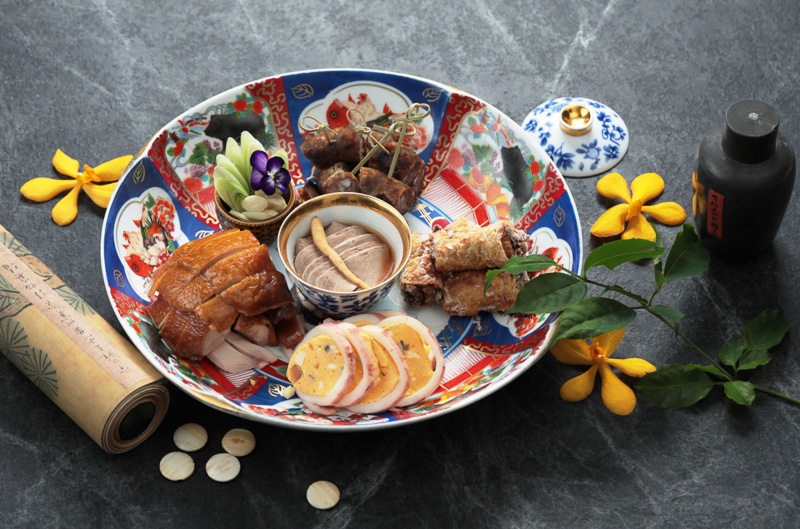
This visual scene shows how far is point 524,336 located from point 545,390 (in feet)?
0.92

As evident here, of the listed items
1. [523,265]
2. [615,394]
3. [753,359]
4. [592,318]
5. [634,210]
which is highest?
[523,265]

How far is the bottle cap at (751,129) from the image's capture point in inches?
151

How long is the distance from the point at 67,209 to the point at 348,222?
5.34 ft

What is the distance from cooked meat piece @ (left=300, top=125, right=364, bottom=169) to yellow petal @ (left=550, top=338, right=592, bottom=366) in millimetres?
1391

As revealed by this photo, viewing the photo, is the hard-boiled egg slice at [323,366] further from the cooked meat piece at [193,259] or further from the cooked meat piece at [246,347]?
the cooked meat piece at [193,259]

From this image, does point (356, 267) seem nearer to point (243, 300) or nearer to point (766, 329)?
point (243, 300)

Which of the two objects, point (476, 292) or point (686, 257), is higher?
point (686, 257)

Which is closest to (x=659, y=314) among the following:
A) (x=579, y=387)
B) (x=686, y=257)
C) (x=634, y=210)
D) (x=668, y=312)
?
(x=668, y=312)

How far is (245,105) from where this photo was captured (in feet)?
15.1

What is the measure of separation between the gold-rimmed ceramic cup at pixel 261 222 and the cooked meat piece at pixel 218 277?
15.1 inches

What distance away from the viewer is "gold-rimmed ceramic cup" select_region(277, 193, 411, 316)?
393cm

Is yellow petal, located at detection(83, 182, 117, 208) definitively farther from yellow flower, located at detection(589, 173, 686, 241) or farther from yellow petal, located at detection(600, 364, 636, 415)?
yellow petal, located at detection(600, 364, 636, 415)

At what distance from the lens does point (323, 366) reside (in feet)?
12.4

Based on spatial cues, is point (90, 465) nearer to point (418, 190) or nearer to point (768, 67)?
point (418, 190)
